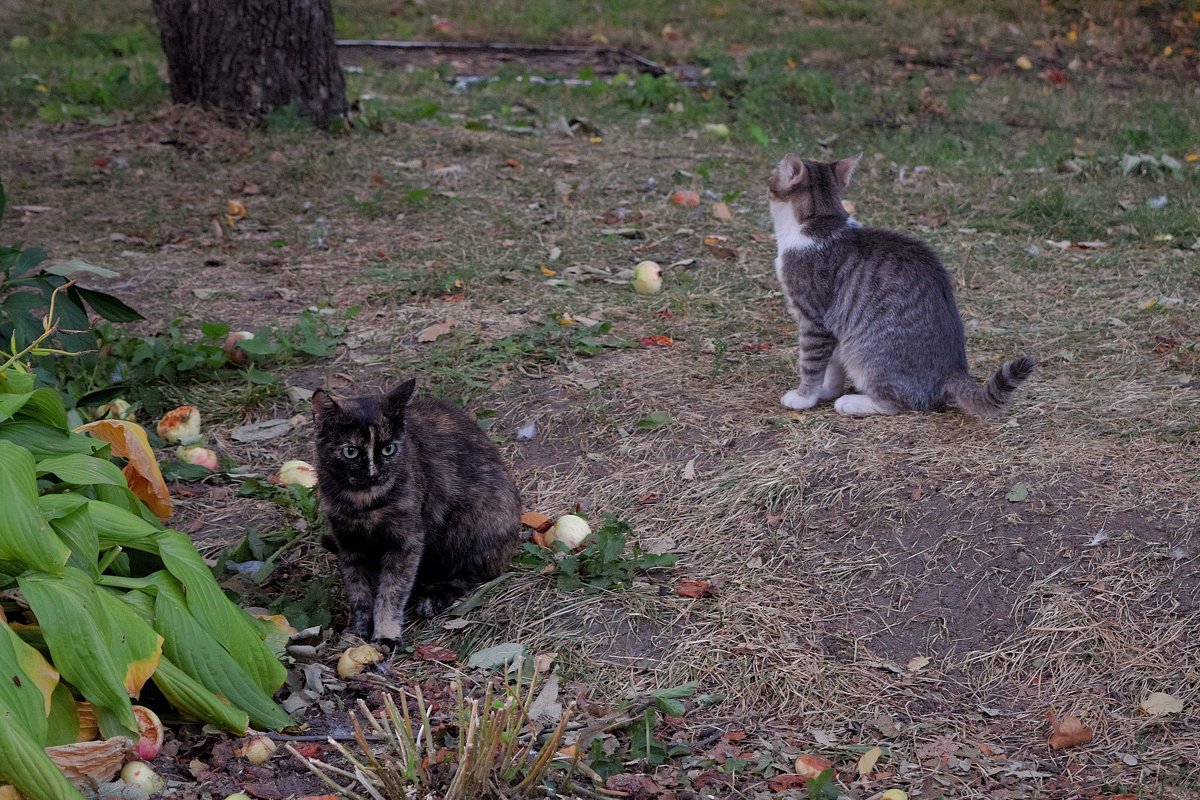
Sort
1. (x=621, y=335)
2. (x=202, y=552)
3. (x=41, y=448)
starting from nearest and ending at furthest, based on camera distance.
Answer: (x=41, y=448), (x=202, y=552), (x=621, y=335)

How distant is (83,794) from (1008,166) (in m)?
7.91

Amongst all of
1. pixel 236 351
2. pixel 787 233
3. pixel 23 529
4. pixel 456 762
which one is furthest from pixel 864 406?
pixel 23 529

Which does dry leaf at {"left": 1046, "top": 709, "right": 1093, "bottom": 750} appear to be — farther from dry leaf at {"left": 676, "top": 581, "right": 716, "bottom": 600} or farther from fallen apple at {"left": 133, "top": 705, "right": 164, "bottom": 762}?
fallen apple at {"left": 133, "top": 705, "right": 164, "bottom": 762}

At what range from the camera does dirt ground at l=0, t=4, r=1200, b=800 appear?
355cm

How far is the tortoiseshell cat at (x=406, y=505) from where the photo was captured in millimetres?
3803

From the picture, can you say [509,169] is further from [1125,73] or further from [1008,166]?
[1125,73]

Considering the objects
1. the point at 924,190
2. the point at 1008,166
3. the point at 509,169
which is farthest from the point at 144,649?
the point at 1008,166

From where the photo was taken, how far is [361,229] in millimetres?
7176

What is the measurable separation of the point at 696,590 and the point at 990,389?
1597 millimetres

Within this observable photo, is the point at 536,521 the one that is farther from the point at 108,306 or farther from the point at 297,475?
the point at 108,306

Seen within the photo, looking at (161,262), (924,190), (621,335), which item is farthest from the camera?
(924,190)

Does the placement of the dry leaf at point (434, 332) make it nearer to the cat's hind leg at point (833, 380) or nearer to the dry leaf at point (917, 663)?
the cat's hind leg at point (833, 380)

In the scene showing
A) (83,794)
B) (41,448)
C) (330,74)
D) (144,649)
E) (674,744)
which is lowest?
(674,744)

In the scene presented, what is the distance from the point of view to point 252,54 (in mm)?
8102
